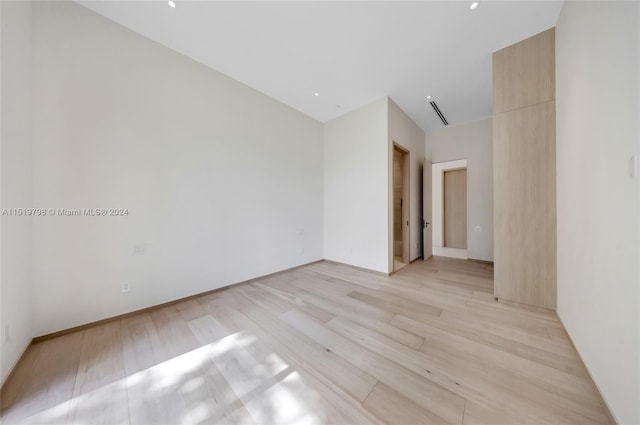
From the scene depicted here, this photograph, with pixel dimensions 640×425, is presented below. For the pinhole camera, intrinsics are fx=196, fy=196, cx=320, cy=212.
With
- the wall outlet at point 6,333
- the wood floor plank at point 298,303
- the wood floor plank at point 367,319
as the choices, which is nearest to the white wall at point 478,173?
the wood floor plank at point 367,319

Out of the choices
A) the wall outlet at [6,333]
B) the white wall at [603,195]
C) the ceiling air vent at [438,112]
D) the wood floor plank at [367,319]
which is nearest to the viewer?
the white wall at [603,195]

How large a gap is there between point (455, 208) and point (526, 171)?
3562mm

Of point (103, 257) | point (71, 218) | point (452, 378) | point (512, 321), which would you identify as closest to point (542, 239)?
point (512, 321)

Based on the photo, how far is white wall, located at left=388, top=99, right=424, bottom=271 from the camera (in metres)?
3.62

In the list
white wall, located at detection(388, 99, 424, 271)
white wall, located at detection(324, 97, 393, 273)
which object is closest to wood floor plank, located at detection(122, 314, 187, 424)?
white wall, located at detection(324, 97, 393, 273)

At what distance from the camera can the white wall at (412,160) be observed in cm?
362

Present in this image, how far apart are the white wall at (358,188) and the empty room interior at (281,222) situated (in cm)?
8

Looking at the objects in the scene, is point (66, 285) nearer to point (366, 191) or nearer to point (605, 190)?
point (366, 191)

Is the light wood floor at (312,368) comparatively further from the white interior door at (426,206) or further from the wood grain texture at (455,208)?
the wood grain texture at (455,208)

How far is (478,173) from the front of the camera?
14.6 ft

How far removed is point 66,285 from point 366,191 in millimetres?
4043

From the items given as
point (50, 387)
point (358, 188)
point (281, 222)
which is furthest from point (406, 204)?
point (50, 387)

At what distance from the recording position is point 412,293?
284cm

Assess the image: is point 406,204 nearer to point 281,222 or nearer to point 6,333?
point 281,222
